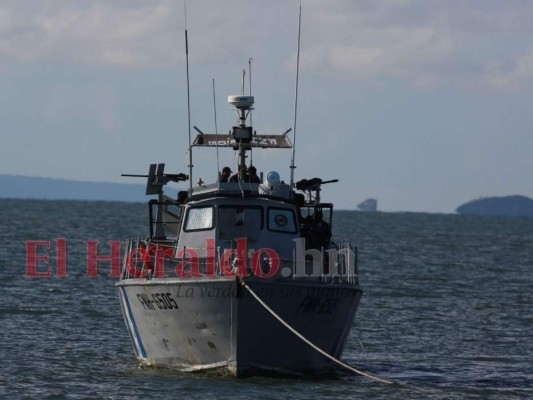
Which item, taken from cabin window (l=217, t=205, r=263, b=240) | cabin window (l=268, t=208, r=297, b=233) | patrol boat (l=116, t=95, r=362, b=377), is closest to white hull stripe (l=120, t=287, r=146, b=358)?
patrol boat (l=116, t=95, r=362, b=377)

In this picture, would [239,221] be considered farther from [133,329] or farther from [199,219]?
[133,329]

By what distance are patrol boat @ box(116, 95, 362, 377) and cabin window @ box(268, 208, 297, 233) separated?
21mm

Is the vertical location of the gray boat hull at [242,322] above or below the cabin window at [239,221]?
below

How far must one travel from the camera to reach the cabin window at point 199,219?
29141 millimetres

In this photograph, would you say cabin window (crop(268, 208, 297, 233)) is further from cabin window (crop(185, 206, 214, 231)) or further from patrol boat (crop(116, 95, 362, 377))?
cabin window (crop(185, 206, 214, 231))

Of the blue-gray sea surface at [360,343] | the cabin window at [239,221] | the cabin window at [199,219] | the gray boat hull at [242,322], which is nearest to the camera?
the gray boat hull at [242,322]

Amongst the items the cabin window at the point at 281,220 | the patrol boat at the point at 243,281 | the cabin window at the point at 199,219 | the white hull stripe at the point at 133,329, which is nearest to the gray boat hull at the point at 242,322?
the patrol boat at the point at 243,281

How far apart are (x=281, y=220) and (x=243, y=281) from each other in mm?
3391

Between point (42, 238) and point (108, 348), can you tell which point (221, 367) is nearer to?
point (108, 348)

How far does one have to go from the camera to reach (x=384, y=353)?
3397 cm

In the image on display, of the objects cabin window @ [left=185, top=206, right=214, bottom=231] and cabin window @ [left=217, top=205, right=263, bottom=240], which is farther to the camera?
cabin window @ [left=185, top=206, right=214, bottom=231]

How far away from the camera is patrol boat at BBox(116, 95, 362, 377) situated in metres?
26.6

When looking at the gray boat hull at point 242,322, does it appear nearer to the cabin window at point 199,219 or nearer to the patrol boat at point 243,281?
the patrol boat at point 243,281

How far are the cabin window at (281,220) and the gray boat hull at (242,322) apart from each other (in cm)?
201
